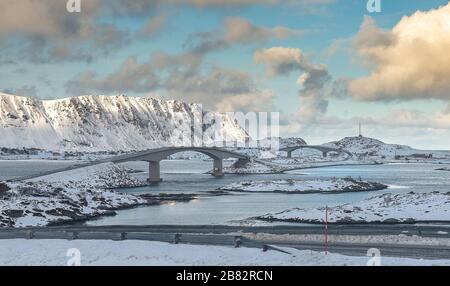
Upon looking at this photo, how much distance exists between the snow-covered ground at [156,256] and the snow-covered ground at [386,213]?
30214 mm

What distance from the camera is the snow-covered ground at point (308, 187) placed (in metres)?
108

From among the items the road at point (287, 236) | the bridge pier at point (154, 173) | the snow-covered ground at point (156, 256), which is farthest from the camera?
the bridge pier at point (154, 173)

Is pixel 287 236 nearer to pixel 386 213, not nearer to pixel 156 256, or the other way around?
pixel 156 256

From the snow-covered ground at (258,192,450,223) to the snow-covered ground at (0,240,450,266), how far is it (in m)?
30.2

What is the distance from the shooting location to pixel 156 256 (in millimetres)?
22281

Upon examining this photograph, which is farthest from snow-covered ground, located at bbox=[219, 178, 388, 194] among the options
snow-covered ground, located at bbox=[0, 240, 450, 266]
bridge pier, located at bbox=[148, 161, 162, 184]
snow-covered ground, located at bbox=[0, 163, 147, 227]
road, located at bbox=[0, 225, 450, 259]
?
snow-covered ground, located at bbox=[0, 240, 450, 266]

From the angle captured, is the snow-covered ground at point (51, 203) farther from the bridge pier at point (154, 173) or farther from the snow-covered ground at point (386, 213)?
the bridge pier at point (154, 173)

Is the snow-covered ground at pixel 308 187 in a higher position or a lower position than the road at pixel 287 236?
lower

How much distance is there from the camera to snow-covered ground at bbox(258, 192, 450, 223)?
5200 cm

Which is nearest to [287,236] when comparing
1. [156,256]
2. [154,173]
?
[156,256]

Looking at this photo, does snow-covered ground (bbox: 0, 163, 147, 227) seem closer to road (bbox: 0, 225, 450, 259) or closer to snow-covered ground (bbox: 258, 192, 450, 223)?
road (bbox: 0, 225, 450, 259)

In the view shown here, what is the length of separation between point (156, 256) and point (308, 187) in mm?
90763

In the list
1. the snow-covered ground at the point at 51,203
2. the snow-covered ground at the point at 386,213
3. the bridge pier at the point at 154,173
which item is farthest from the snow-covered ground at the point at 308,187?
the snow-covered ground at the point at 386,213
